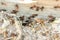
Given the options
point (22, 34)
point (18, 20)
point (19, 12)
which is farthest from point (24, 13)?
point (22, 34)

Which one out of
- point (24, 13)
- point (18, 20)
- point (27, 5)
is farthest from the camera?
point (27, 5)

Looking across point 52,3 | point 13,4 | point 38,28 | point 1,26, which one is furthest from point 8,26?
point 52,3

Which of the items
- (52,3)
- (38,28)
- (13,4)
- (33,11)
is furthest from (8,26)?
(52,3)

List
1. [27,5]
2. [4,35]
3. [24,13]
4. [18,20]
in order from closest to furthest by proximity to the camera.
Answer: [4,35], [18,20], [24,13], [27,5]

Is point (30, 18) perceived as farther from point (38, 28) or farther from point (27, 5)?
point (27, 5)

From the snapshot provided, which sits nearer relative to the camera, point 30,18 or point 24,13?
point 30,18

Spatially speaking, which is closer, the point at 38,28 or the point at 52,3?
the point at 38,28

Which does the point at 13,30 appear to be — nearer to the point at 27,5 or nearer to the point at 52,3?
the point at 27,5

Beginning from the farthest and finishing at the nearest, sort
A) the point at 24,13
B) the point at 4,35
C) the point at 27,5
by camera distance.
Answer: the point at 27,5 → the point at 24,13 → the point at 4,35

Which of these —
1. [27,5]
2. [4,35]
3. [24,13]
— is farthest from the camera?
[27,5]
